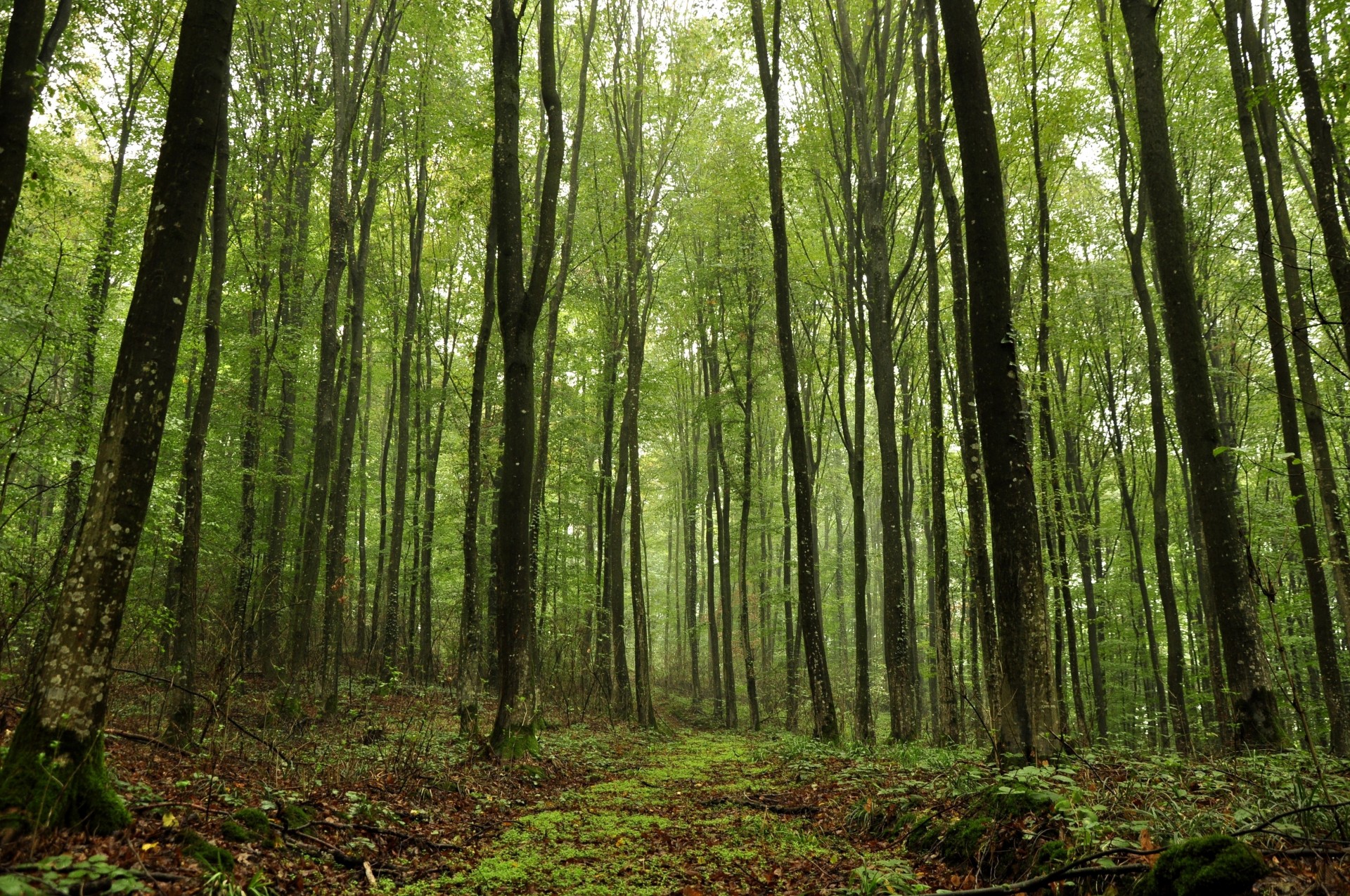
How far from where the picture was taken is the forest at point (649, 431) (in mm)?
4508

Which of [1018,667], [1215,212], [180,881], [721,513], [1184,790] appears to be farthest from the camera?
[721,513]

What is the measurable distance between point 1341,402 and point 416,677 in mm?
24576

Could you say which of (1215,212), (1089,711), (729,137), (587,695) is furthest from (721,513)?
(1089,711)

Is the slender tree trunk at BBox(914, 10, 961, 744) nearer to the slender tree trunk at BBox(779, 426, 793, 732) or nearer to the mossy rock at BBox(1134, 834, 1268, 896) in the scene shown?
the slender tree trunk at BBox(779, 426, 793, 732)

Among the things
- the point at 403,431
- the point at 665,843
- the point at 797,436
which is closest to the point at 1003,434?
the point at 665,843

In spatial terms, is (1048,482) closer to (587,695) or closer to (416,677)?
(587,695)

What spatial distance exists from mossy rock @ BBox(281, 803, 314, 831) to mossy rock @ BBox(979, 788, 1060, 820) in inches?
195

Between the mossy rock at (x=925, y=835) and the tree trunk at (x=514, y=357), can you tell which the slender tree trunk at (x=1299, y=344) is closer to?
Result: the mossy rock at (x=925, y=835)

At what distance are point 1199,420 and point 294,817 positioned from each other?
9.30m

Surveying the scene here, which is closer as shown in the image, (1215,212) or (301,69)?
(301,69)

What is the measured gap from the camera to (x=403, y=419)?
730 inches

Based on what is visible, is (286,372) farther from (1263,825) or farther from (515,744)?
(1263,825)

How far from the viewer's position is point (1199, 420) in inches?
291

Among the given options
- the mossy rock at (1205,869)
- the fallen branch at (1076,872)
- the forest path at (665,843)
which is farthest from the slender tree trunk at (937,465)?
the mossy rock at (1205,869)
